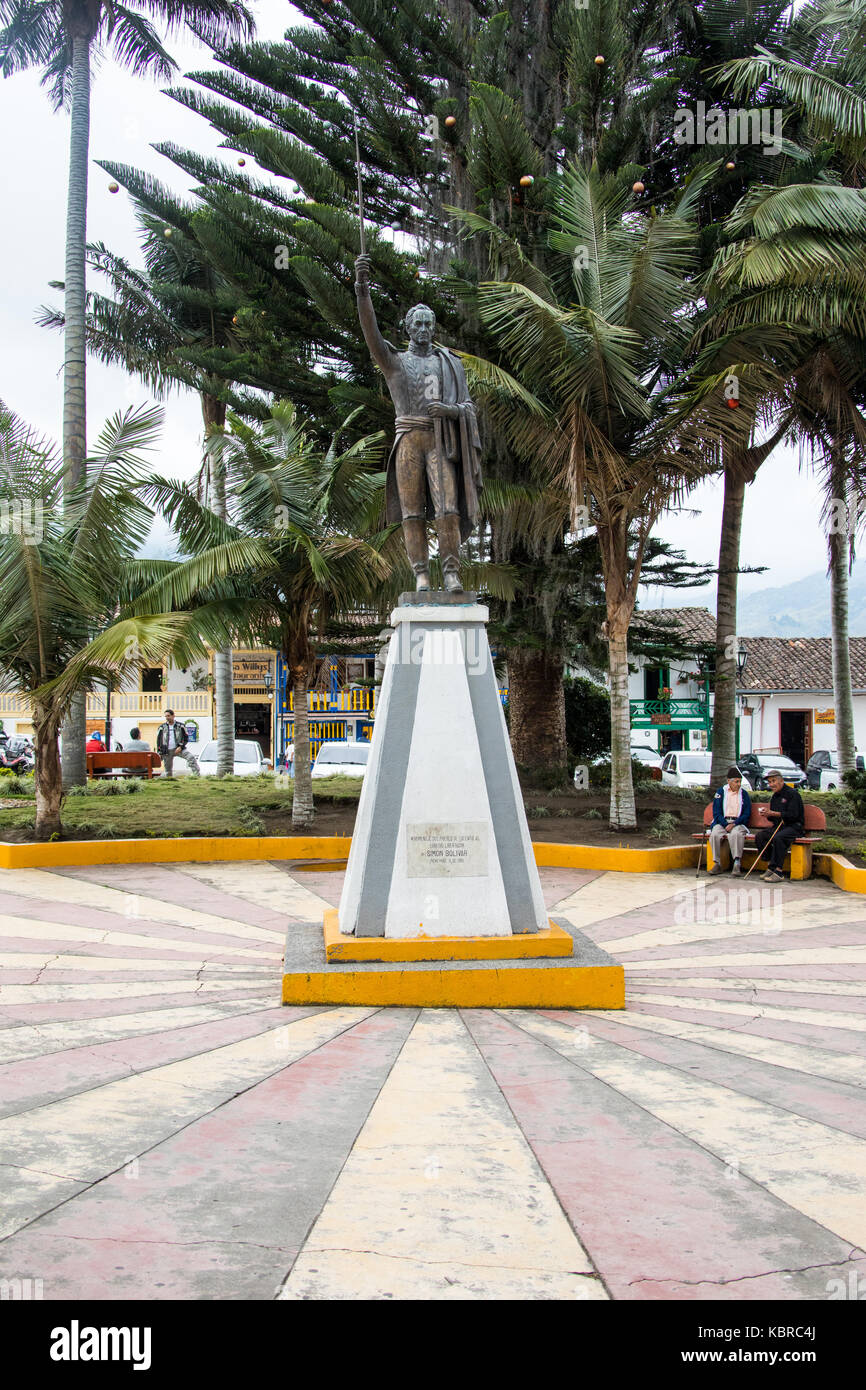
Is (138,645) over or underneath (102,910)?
over

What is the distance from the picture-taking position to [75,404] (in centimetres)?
1628

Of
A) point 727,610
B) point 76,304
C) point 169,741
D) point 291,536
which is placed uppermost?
point 76,304

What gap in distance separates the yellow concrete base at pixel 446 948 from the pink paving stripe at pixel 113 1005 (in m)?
0.49

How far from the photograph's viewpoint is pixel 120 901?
877 cm

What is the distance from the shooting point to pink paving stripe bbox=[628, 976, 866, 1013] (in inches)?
229

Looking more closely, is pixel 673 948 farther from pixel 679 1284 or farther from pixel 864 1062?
pixel 679 1284

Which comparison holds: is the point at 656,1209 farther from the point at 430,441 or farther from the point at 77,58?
the point at 77,58

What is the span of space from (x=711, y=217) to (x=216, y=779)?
12.0 m

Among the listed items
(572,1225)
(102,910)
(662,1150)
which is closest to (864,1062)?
(662,1150)

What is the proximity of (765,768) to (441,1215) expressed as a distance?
80.6 ft

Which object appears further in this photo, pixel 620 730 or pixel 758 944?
pixel 620 730

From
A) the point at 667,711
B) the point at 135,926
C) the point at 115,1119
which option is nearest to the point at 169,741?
the point at 135,926

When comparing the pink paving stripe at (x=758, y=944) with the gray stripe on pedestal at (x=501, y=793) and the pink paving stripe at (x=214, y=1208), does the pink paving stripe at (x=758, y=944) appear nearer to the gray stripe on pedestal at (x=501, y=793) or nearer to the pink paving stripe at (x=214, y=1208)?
the gray stripe on pedestal at (x=501, y=793)

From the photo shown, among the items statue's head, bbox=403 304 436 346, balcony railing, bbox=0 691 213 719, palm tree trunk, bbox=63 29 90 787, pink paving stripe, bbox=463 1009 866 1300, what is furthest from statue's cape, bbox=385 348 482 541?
balcony railing, bbox=0 691 213 719
